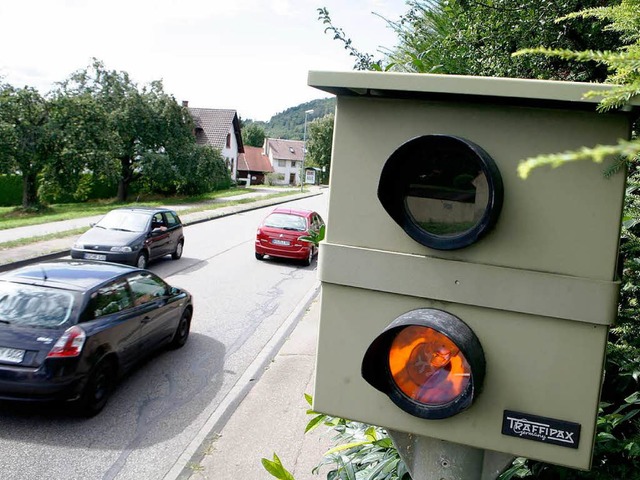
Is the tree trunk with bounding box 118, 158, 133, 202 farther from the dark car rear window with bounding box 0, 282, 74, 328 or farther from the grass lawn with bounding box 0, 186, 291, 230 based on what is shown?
the dark car rear window with bounding box 0, 282, 74, 328

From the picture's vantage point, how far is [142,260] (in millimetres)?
15219

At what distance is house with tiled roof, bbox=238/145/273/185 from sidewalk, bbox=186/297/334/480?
70358 mm

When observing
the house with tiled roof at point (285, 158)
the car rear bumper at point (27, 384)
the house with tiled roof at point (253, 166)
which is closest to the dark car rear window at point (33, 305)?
the car rear bumper at point (27, 384)

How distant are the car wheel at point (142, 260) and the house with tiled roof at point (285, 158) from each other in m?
79.7

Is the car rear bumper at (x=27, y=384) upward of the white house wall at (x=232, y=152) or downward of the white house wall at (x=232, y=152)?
downward

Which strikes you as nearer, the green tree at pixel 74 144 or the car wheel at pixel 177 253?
the car wheel at pixel 177 253

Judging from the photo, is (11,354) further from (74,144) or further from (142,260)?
(74,144)

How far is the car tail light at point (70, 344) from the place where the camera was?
608 cm

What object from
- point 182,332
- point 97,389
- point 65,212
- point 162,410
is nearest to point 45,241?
point 65,212

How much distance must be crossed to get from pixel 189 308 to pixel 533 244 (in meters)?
8.49

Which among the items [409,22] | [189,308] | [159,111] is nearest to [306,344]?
[189,308]

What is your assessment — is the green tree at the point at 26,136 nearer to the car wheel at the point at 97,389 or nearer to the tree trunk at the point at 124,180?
the tree trunk at the point at 124,180

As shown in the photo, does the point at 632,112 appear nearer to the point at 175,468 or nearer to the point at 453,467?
the point at 453,467

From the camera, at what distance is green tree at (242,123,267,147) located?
106188 mm
